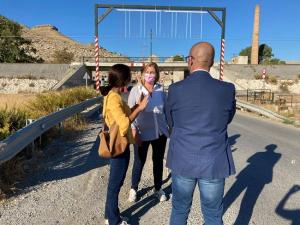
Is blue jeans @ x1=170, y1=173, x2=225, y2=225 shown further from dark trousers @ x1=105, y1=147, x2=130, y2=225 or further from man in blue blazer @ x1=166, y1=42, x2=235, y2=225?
dark trousers @ x1=105, y1=147, x2=130, y2=225

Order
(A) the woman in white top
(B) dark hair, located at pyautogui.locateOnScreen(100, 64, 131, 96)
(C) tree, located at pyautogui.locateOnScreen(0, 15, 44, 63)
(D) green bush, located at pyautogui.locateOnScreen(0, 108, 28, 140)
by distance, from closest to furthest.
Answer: (B) dark hair, located at pyautogui.locateOnScreen(100, 64, 131, 96) < (A) the woman in white top < (D) green bush, located at pyautogui.locateOnScreen(0, 108, 28, 140) < (C) tree, located at pyautogui.locateOnScreen(0, 15, 44, 63)

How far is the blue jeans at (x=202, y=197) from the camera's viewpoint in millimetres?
3422

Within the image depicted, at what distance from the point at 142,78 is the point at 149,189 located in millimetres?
1784

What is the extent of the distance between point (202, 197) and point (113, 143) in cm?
132

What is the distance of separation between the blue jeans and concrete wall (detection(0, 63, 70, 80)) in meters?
45.5

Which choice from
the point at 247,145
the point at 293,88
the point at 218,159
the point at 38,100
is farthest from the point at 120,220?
the point at 293,88

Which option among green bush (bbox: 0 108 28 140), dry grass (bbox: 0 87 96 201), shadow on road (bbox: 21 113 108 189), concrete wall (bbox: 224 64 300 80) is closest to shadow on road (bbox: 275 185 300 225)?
shadow on road (bbox: 21 113 108 189)

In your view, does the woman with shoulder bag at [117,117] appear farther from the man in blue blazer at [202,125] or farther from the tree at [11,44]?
the tree at [11,44]

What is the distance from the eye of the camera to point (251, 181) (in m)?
6.69

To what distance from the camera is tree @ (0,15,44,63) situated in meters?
63.0

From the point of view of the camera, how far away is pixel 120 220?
181 inches

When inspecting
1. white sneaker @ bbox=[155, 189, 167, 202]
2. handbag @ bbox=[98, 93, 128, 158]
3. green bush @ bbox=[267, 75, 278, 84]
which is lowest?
green bush @ bbox=[267, 75, 278, 84]

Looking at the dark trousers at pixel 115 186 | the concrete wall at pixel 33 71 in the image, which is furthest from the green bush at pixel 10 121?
the concrete wall at pixel 33 71

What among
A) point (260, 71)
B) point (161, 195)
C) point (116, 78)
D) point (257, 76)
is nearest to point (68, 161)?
point (161, 195)
